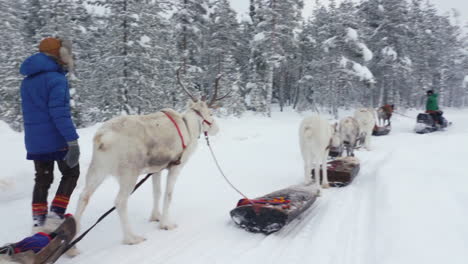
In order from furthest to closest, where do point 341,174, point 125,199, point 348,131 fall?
1. point 348,131
2. point 341,174
3. point 125,199

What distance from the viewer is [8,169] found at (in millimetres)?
5410

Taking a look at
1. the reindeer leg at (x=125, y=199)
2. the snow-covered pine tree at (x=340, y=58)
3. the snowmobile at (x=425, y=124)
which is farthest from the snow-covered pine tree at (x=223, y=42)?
the reindeer leg at (x=125, y=199)

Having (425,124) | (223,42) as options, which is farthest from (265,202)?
(223,42)

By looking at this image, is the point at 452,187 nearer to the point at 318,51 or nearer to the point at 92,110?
the point at 92,110

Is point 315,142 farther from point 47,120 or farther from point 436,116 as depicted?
point 436,116

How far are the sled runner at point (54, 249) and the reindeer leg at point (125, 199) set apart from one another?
2.06 feet

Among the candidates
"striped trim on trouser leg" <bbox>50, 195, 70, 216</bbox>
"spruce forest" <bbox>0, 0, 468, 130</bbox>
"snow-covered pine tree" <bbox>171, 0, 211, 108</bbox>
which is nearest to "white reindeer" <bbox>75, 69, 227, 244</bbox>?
"striped trim on trouser leg" <bbox>50, 195, 70, 216</bbox>

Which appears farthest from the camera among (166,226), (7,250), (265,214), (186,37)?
(186,37)

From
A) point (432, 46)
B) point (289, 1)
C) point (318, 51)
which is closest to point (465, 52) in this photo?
point (432, 46)

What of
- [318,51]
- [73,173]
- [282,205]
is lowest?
[282,205]

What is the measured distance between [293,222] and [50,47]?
4071 millimetres

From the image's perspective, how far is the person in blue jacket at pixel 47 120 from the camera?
326 cm

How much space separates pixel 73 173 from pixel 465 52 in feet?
195

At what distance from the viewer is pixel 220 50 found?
31.6 meters
